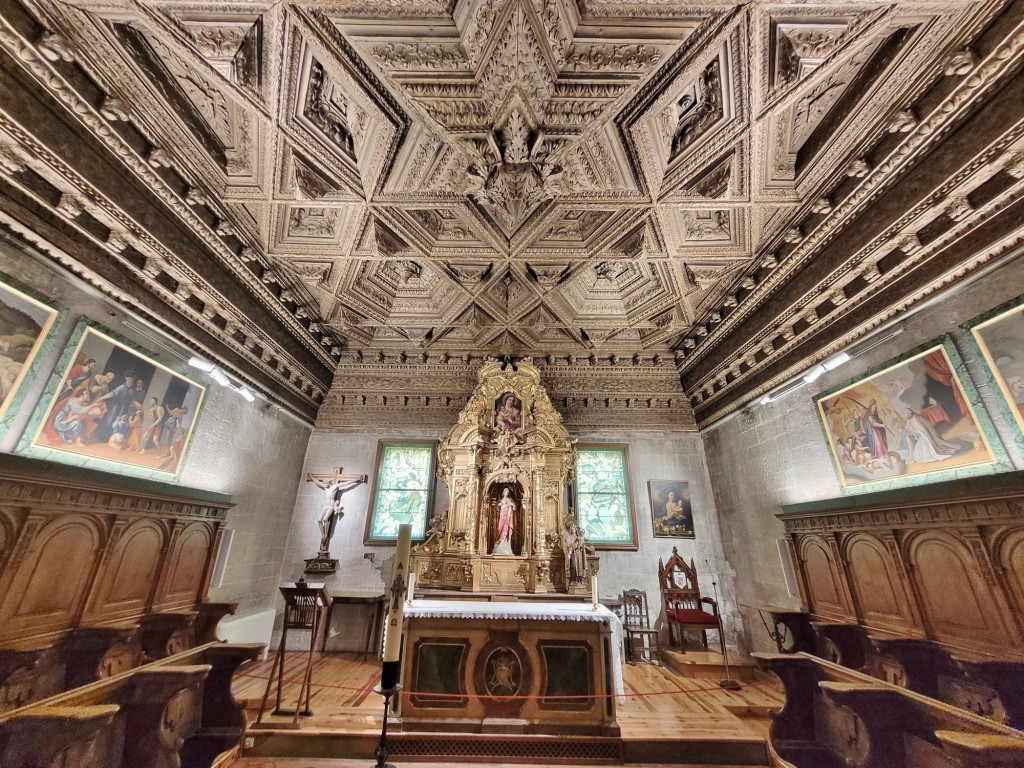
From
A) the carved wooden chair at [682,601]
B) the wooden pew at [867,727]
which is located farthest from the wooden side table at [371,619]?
the wooden pew at [867,727]

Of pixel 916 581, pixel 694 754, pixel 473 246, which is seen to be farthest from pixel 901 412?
pixel 473 246

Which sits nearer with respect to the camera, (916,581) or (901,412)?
(916,581)

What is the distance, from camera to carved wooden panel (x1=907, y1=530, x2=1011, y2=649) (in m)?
3.38

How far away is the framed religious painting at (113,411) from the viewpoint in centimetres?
382

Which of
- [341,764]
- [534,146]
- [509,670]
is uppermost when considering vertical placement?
[534,146]

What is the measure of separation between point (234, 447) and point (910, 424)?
9215 millimetres

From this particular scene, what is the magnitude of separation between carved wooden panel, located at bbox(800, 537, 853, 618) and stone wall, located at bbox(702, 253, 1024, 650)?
542mm

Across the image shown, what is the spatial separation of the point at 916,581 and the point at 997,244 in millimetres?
3317

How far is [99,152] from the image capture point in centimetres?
366

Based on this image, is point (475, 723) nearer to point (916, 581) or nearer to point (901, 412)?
point (916, 581)

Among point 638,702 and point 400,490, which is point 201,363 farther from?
point 638,702

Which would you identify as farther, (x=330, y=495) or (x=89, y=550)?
(x=330, y=495)

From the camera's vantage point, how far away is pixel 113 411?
4.43 metres

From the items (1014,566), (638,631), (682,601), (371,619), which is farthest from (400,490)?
(1014,566)
